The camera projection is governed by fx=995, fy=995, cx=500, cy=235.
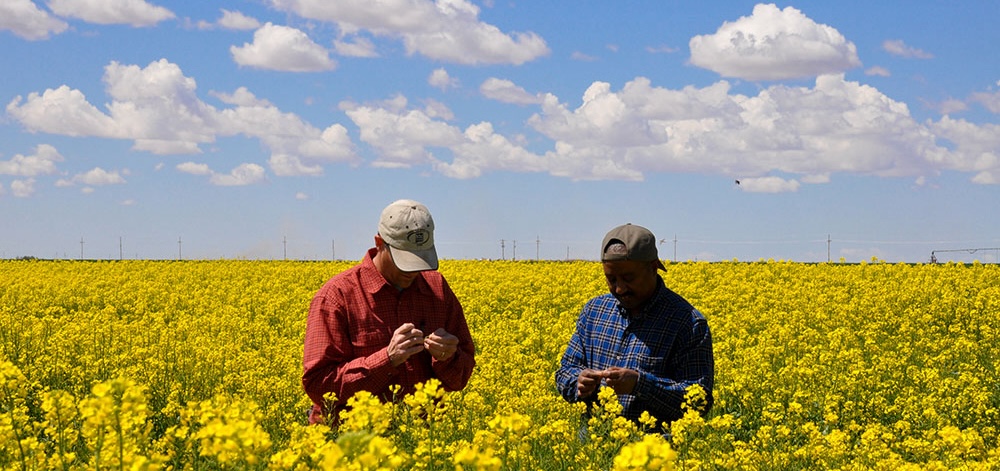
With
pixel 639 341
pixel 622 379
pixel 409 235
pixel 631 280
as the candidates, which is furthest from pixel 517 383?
pixel 409 235

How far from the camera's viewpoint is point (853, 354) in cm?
838

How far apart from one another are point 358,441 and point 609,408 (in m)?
1.96

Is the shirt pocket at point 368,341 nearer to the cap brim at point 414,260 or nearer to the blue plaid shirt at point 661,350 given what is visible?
the cap brim at point 414,260

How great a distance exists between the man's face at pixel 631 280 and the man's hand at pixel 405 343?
35.1 inches

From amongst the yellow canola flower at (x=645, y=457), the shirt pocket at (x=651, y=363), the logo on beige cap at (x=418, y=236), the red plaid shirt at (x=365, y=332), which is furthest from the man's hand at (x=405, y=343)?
the yellow canola flower at (x=645, y=457)

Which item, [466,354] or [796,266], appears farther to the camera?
[796,266]

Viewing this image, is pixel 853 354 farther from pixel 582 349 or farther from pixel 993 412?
pixel 582 349

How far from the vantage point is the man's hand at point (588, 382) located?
4.15 metres

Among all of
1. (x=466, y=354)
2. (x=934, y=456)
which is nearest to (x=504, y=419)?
(x=466, y=354)

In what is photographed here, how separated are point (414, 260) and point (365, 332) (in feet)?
1.62

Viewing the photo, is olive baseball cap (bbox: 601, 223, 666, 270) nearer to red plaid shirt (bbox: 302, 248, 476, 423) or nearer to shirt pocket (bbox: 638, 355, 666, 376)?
shirt pocket (bbox: 638, 355, 666, 376)

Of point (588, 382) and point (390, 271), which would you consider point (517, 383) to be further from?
point (390, 271)

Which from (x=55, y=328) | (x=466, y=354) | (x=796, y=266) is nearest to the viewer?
(x=466, y=354)

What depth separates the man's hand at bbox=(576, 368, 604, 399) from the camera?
13.6ft
